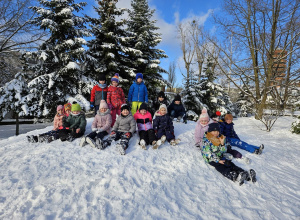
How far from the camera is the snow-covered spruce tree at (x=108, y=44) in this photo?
11.2m

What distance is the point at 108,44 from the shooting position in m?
11.2

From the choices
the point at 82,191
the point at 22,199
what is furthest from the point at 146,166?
the point at 22,199

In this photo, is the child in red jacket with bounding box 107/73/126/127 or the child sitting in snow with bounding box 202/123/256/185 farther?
the child in red jacket with bounding box 107/73/126/127

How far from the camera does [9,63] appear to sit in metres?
12.3

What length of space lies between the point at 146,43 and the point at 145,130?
1115 cm

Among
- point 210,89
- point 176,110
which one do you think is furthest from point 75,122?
point 210,89

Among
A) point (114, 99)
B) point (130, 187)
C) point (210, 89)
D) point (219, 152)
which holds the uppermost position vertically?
point (210, 89)

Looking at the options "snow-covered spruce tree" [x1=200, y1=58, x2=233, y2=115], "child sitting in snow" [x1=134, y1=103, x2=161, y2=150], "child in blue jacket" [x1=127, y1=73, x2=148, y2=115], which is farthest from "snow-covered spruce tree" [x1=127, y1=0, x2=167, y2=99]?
"child sitting in snow" [x1=134, y1=103, x2=161, y2=150]

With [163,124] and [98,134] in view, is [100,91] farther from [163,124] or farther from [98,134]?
[163,124]

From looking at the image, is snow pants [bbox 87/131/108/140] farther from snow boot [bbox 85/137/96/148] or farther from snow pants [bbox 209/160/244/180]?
snow pants [bbox 209/160/244/180]

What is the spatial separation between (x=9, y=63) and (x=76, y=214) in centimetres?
1553

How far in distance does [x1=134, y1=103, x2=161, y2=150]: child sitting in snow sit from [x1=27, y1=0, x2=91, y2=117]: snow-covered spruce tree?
6.52m

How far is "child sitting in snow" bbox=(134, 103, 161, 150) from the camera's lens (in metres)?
4.03

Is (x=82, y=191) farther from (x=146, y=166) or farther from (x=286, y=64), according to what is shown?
(x=286, y=64)
